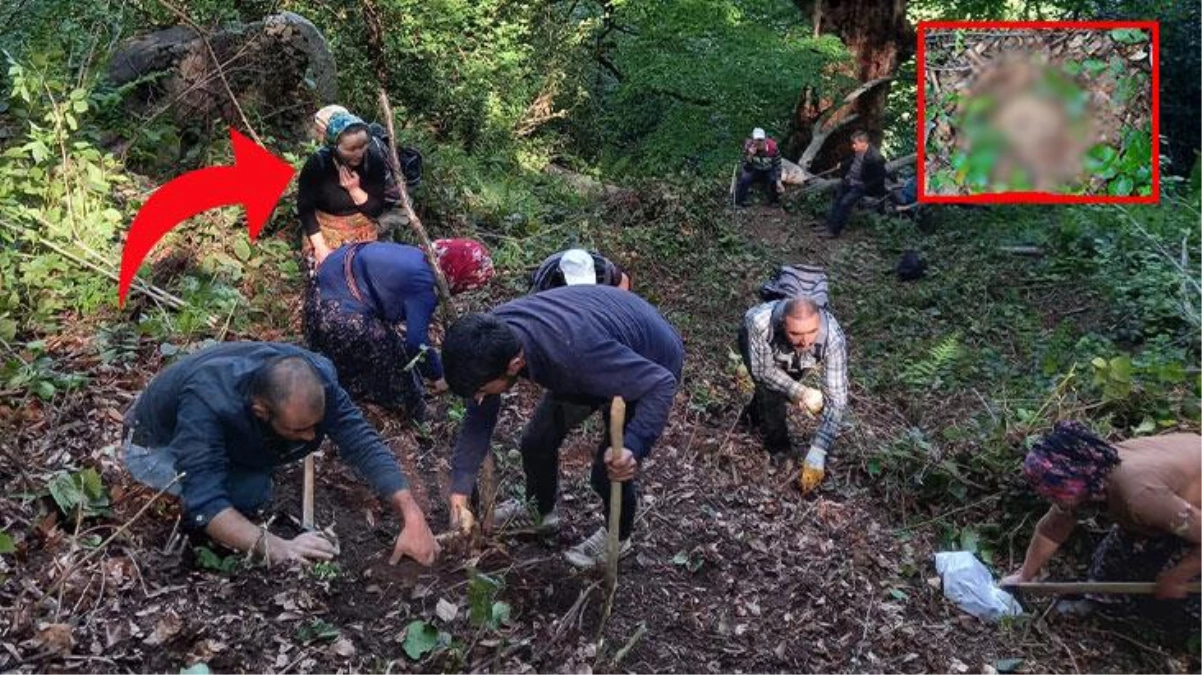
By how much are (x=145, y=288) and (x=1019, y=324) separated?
7419 millimetres

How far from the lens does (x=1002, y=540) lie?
494 centimetres

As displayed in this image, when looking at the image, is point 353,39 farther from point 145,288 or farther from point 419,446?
point 419,446

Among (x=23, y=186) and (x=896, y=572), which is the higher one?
(x=23, y=186)

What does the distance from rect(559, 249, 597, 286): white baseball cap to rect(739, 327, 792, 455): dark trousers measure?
1.25 m

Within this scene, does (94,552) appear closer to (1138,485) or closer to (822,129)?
(1138,485)

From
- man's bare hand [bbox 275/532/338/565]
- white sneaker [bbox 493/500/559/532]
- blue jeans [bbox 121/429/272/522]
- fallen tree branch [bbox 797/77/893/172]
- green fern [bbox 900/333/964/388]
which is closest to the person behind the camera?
man's bare hand [bbox 275/532/338/565]

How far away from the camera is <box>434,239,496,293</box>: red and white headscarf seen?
469cm

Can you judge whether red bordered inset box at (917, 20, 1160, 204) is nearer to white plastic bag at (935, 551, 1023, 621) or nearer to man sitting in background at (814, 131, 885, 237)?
man sitting in background at (814, 131, 885, 237)

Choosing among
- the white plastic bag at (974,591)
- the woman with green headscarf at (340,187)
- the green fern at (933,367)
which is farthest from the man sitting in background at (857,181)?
the white plastic bag at (974,591)

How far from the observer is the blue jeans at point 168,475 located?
3406 mm

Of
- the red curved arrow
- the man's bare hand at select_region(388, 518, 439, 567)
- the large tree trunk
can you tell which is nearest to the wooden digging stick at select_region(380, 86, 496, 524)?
the man's bare hand at select_region(388, 518, 439, 567)

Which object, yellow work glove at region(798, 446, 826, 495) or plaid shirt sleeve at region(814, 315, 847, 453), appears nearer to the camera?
plaid shirt sleeve at region(814, 315, 847, 453)

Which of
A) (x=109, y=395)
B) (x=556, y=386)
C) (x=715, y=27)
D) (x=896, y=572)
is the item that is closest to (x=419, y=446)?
(x=109, y=395)

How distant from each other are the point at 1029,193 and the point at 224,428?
1128 cm
